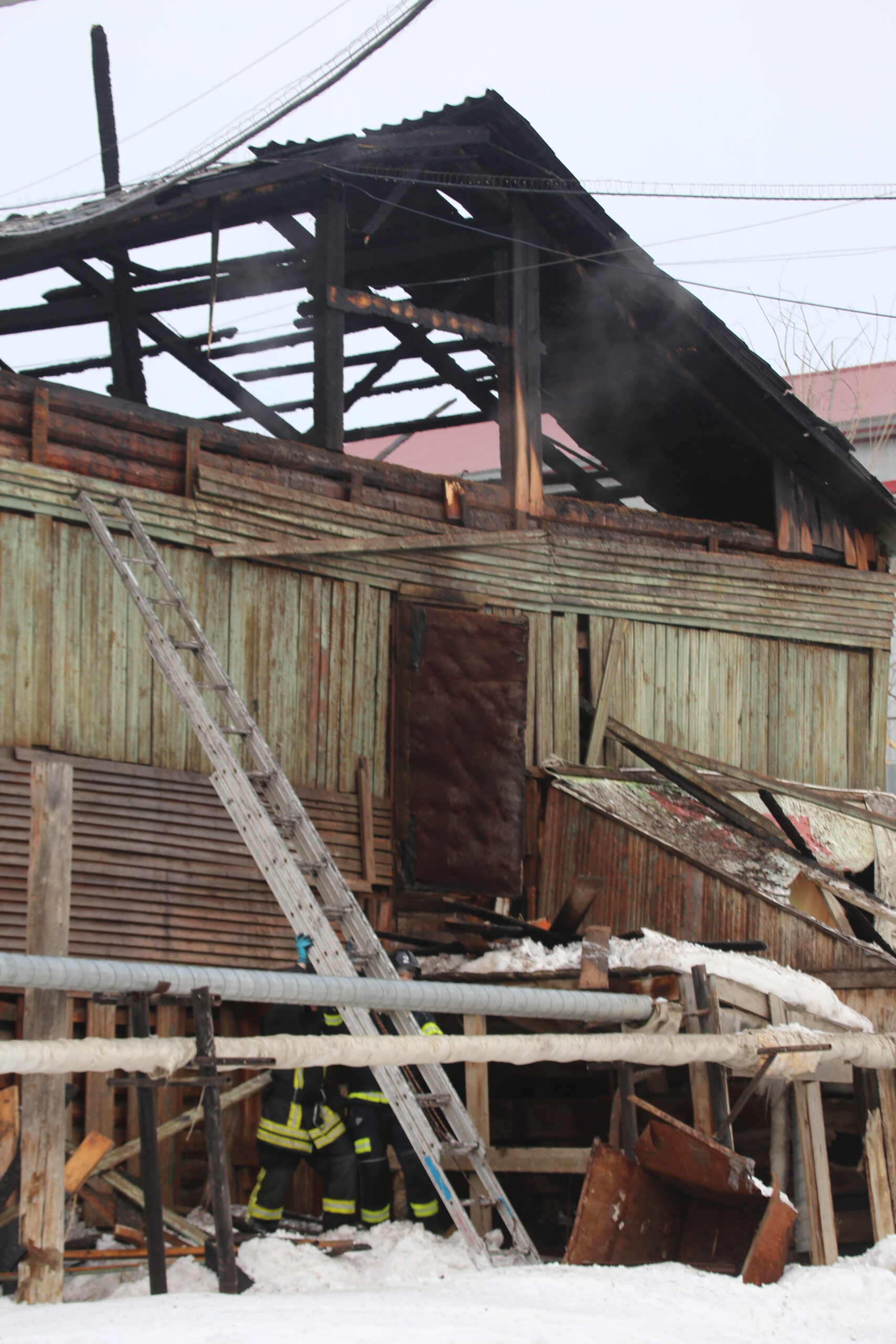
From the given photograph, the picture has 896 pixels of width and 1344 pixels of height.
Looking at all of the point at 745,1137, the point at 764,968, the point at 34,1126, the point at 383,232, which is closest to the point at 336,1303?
the point at 34,1126

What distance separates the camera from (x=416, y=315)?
13125 mm

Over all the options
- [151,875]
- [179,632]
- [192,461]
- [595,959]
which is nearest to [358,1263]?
[595,959]

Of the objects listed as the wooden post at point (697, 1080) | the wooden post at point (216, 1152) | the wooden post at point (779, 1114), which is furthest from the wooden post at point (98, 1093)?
the wooden post at point (779, 1114)

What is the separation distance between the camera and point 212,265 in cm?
1245

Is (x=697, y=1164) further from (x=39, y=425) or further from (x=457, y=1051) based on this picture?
(x=39, y=425)

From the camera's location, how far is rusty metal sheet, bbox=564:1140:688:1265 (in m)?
8.21

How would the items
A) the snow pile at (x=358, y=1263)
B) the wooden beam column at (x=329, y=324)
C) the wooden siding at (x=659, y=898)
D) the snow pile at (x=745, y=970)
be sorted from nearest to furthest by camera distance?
the snow pile at (x=358, y=1263), the snow pile at (x=745, y=970), the wooden siding at (x=659, y=898), the wooden beam column at (x=329, y=324)

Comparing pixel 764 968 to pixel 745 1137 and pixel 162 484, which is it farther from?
pixel 162 484

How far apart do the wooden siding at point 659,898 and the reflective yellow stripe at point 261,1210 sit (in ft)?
10.2

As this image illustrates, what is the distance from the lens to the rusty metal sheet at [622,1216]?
8211 millimetres

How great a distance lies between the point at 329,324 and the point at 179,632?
309 centimetres

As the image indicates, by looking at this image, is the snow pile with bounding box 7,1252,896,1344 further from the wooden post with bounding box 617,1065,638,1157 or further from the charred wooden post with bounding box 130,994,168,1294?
the wooden post with bounding box 617,1065,638,1157

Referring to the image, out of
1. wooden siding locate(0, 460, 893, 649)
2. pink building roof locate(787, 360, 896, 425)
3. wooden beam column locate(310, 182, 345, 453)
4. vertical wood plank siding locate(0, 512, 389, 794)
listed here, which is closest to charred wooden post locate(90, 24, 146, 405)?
wooden beam column locate(310, 182, 345, 453)

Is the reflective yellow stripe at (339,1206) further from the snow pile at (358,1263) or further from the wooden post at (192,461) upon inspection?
the wooden post at (192,461)
